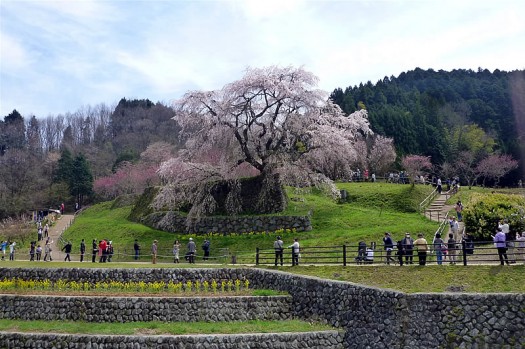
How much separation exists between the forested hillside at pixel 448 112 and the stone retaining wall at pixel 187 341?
5117 cm

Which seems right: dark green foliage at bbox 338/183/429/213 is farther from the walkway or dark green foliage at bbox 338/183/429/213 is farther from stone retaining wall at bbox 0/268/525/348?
stone retaining wall at bbox 0/268/525/348

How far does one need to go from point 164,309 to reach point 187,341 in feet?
11.6

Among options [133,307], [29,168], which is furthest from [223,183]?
[29,168]

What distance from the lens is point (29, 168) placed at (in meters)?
72.6

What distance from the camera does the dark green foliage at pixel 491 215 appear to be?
85.0ft

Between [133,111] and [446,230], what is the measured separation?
89.5m

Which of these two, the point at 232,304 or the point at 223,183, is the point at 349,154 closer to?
the point at 223,183

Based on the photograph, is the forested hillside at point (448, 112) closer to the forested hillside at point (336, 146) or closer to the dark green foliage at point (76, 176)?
the forested hillside at point (336, 146)

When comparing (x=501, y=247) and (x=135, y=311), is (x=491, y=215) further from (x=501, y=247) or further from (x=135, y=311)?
(x=135, y=311)

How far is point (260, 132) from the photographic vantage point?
1577 inches

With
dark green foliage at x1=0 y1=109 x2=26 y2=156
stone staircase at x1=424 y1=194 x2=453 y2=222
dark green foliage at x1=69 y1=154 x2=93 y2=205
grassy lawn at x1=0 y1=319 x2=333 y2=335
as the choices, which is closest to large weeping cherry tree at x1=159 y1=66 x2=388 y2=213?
stone staircase at x1=424 y1=194 x2=453 y2=222

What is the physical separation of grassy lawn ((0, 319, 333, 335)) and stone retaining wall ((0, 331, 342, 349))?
2.33ft

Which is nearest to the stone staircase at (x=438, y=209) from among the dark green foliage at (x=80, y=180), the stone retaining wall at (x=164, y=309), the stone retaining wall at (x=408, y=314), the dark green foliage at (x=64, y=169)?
the stone retaining wall at (x=408, y=314)

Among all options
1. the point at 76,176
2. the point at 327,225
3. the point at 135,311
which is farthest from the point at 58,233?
the point at 135,311
